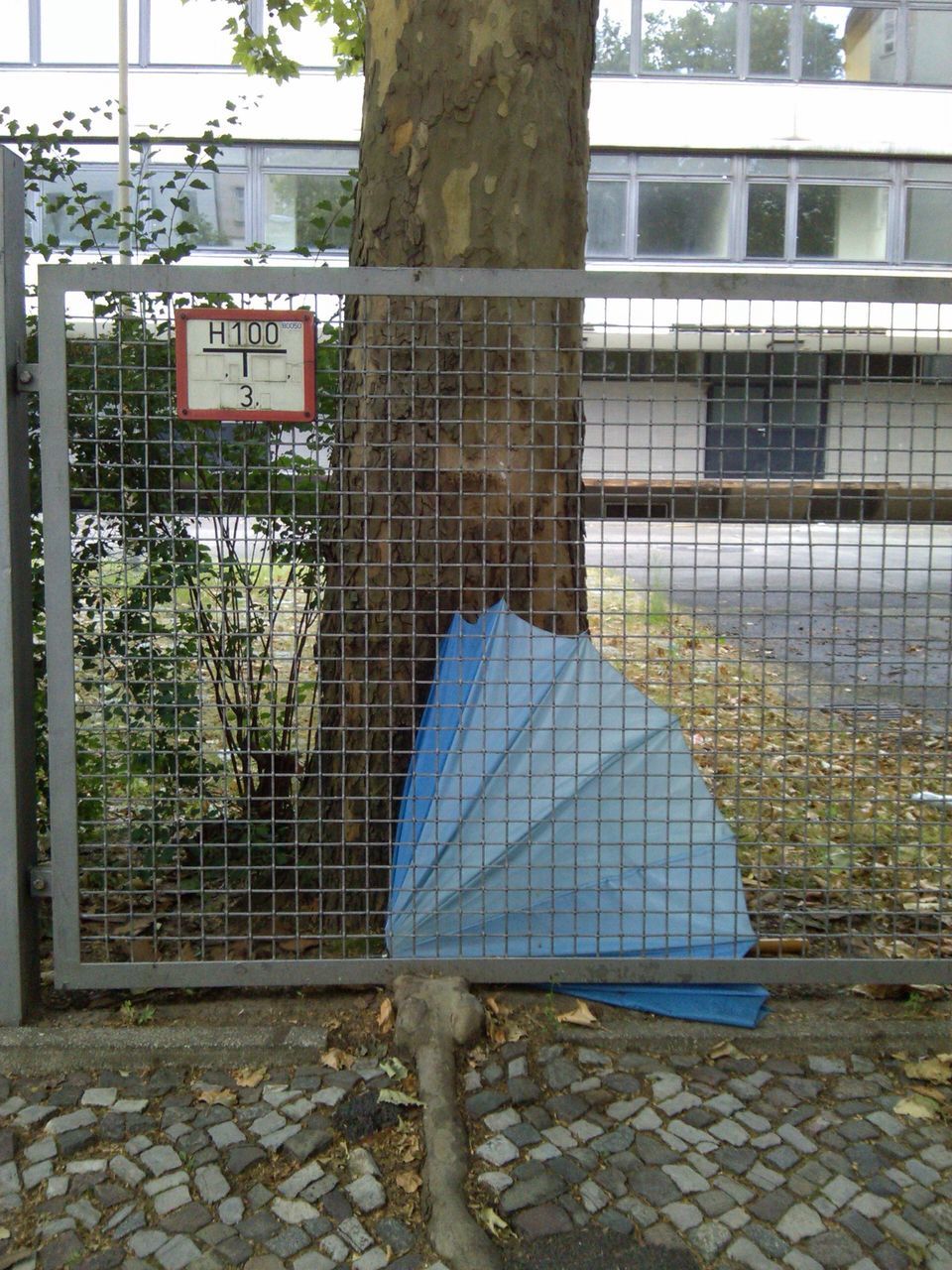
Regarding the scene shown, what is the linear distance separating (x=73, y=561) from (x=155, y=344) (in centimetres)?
63

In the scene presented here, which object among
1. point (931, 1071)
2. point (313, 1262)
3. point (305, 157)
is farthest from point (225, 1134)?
point (305, 157)

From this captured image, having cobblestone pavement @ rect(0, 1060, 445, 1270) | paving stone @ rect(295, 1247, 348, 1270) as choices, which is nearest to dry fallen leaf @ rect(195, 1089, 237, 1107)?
cobblestone pavement @ rect(0, 1060, 445, 1270)

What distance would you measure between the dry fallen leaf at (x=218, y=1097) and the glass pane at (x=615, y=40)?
25.7m

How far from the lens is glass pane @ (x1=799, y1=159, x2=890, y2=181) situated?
1033 inches

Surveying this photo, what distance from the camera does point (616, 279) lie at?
125 inches

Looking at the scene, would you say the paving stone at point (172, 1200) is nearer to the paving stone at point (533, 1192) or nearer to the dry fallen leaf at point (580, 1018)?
the paving stone at point (533, 1192)

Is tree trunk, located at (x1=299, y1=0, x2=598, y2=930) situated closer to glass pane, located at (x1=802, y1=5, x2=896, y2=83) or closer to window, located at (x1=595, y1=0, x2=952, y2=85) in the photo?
window, located at (x1=595, y1=0, x2=952, y2=85)

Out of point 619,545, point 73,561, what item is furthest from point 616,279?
point 73,561

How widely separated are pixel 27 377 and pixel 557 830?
1.86m

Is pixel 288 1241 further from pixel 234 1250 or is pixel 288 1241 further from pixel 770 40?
pixel 770 40

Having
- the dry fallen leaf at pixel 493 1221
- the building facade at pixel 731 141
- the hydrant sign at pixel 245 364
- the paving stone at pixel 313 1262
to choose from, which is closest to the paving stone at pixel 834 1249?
the dry fallen leaf at pixel 493 1221

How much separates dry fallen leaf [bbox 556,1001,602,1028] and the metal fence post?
147 centimetres

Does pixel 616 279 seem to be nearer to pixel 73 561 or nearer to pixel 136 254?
pixel 73 561

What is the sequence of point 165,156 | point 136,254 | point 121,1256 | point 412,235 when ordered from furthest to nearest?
point 165,156 < point 136,254 < point 412,235 < point 121,1256
